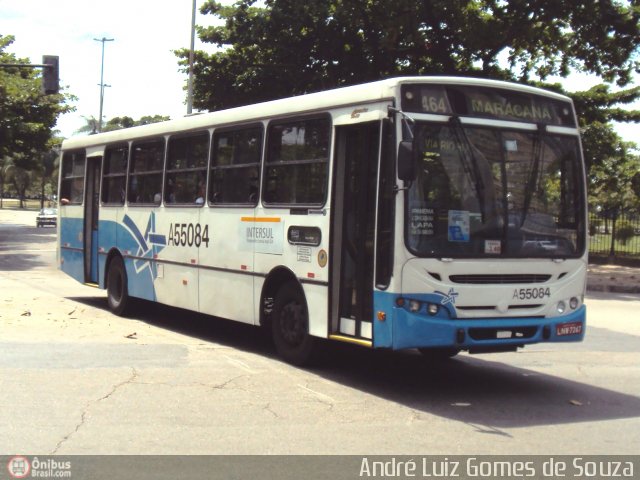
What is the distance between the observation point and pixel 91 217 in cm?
1430

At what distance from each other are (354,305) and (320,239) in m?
0.80

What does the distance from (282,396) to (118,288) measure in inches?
253

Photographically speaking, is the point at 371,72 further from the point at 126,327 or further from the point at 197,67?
the point at 126,327

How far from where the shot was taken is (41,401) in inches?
281

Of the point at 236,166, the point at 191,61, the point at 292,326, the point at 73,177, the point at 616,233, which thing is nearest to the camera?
the point at 292,326

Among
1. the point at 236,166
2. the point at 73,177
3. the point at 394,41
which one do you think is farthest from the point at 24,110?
the point at 236,166

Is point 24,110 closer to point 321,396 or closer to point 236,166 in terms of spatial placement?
point 236,166

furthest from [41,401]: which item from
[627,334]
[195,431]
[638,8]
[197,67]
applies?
[197,67]

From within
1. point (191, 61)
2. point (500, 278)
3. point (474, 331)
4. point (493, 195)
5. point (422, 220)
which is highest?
point (191, 61)

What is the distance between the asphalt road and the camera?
611cm

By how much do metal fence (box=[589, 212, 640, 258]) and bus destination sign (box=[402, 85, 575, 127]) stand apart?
20.6 metres

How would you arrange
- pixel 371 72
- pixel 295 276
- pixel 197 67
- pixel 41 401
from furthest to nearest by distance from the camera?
pixel 197 67
pixel 371 72
pixel 295 276
pixel 41 401

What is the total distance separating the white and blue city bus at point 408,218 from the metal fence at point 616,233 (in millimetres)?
19920
